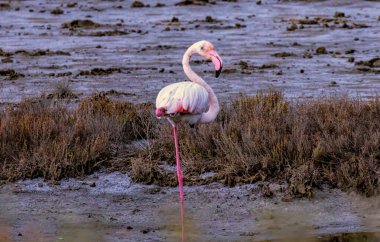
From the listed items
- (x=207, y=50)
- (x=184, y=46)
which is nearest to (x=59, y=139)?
(x=207, y=50)

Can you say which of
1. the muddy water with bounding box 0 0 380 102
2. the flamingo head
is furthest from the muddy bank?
the muddy water with bounding box 0 0 380 102

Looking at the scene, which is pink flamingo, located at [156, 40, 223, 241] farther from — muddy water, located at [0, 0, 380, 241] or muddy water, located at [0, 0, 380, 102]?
muddy water, located at [0, 0, 380, 102]

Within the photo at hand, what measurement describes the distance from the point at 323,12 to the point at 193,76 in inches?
1056

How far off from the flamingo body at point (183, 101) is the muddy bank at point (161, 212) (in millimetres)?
1090

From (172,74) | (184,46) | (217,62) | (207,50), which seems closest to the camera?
(217,62)

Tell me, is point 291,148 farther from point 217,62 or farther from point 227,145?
point 217,62

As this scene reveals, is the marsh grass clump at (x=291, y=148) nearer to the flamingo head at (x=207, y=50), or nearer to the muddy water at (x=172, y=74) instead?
the muddy water at (x=172, y=74)

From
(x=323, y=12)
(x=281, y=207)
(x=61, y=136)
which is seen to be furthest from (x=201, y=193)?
(x=323, y=12)

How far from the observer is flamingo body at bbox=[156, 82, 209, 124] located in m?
10.5

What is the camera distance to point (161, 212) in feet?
36.6

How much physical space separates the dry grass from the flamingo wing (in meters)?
1.34

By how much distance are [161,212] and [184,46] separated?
1685 centimetres

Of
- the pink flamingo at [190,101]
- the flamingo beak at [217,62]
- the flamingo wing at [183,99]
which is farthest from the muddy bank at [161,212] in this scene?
the flamingo beak at [217,62]

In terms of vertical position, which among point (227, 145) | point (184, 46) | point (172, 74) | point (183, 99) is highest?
point (183, 99)
